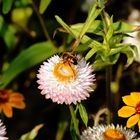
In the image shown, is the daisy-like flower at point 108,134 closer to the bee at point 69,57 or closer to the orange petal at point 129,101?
the orange petal at point 129,101

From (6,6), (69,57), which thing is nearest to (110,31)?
(69,57)

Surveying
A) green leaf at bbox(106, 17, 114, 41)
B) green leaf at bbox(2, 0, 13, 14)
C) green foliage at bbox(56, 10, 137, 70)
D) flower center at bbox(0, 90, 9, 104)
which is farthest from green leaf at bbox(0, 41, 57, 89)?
green leaf at bbox(106, 17, 114, 41)

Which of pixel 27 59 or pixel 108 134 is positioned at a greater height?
pixel 27 59

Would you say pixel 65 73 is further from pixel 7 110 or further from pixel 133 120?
pixel 7 110

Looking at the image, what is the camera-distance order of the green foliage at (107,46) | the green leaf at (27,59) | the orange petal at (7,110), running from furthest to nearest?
the green leaf at (27,59) < the orange petal at (7,110) < the green foliage at (107,46)

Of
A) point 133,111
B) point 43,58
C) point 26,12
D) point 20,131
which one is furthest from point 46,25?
point 133,111

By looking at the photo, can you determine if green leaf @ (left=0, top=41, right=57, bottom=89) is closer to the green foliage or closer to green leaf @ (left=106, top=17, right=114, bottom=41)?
the green foliage

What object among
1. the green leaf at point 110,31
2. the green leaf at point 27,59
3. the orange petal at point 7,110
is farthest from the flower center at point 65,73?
the green leaf at point 27,59
